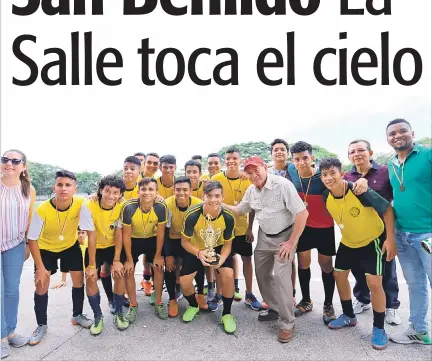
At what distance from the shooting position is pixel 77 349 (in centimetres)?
296

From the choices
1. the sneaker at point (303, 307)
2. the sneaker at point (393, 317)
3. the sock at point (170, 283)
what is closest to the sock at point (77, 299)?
the sock at point (170, 283)

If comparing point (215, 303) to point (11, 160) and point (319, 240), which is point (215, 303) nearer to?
point (319, 240)

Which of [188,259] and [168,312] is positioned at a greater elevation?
[188,259]

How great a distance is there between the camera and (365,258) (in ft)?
9.78

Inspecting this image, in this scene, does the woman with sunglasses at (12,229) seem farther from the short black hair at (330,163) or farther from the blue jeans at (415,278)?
the blue jeans at (415,278)

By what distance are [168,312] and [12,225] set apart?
6.45 feet

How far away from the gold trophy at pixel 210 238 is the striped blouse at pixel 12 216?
184 cm

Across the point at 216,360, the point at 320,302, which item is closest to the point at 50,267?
the point at 216,360

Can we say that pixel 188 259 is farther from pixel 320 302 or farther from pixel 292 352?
pixel 320 302

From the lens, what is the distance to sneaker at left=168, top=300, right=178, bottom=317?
3.60 m

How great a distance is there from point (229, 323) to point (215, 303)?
52 centimetres

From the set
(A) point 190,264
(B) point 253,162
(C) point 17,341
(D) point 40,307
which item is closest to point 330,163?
(B) point 253,162

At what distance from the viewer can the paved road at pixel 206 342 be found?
282 centimetres

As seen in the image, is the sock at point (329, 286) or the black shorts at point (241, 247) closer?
the sock at point (329, 286)
